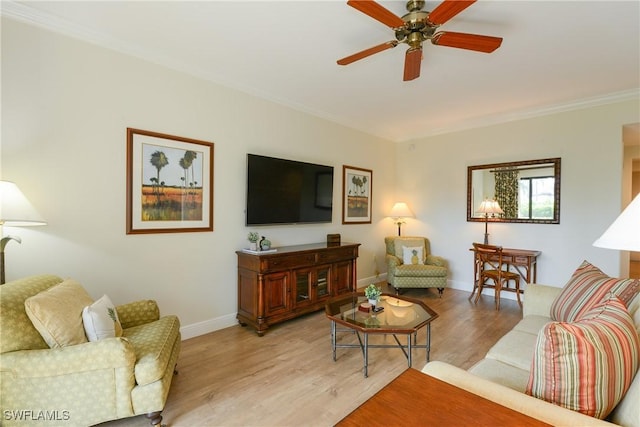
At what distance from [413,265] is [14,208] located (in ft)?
14.5

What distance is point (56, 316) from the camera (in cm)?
162

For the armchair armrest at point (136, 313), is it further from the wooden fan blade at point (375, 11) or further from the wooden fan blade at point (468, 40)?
the wooden fan blade at point (468, 40)

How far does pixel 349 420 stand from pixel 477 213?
4.58 meters

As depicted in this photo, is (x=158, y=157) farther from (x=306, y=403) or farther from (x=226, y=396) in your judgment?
(x=306, y=403)

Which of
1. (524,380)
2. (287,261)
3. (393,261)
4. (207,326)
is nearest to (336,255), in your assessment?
(287,261)

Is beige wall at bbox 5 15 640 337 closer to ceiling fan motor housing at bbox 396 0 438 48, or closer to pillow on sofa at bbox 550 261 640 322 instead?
ceiling fan motor housing at bbox 396 0 438 48

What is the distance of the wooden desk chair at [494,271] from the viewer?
396cm

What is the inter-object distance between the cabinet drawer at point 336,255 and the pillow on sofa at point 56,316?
2.36m

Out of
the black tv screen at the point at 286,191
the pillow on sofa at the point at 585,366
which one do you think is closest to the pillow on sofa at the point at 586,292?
the pillow on sofa at the point at 585,366

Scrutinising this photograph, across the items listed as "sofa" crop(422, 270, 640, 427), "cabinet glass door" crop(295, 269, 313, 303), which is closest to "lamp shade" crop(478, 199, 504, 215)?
"sofa" crop(422, 270, 640, 427)

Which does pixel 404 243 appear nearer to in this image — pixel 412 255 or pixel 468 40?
pixel 412 255

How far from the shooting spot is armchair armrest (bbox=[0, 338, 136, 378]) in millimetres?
1508

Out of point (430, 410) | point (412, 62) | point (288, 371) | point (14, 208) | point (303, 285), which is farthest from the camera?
point (303, 285)

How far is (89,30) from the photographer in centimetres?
237
